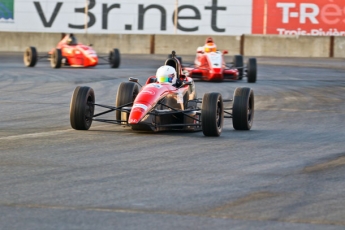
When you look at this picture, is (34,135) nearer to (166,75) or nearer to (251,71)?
(166,75)

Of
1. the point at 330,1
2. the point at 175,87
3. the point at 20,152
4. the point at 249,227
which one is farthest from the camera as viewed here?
the point at 330,1

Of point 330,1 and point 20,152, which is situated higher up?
point 330,1

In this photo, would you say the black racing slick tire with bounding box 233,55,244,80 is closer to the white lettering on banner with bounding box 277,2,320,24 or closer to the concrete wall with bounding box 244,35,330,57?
the concrete wall with bounding box 244,35,330,57

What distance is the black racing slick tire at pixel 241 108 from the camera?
564 inches

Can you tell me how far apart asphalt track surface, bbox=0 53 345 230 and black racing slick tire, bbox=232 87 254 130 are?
0.18 m

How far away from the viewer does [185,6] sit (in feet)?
155

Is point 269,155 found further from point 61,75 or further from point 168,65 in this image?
point 61,75

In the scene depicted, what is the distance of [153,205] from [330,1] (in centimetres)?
3917

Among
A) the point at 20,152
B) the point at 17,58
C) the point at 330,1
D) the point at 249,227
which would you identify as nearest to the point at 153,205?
the point at 249,227

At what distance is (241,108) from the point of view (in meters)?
14.3

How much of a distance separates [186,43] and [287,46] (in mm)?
4456

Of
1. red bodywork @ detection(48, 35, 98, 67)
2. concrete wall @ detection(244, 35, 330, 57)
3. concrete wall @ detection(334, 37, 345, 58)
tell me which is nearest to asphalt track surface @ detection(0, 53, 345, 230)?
red bodywork @ detection(48, 35, 98, 67)

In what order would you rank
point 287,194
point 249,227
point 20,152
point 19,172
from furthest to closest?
point 20,152 < point 19,172 < point 287,194 < point 249,227

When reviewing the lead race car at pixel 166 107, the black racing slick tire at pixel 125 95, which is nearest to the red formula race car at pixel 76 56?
the lead race car at pixel 166 107
